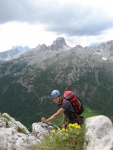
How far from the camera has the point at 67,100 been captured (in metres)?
14.7

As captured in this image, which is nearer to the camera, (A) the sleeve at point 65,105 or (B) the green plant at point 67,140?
(B) the green plant at point 67,140

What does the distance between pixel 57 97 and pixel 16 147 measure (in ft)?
12.4

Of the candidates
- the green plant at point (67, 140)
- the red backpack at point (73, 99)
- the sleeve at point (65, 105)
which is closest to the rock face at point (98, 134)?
the green plant at point (67, 140)

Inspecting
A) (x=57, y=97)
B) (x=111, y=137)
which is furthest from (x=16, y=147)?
(x=111, y=137)

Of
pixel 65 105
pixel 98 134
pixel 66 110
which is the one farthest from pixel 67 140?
pixel 66 110

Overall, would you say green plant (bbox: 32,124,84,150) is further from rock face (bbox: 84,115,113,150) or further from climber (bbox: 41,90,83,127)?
climber (bbox: 41,90,83,127)

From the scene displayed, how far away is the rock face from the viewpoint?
10.1 metres

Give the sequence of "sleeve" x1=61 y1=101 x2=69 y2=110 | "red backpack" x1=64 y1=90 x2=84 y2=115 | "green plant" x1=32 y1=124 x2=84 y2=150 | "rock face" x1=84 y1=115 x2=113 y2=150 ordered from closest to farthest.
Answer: "rock face" x1=84 y1=115 x2=113 y2=150 → "green plant" x1=32 y1=124 x2=84 y2=150 → "sleeve" x1=61 y1=101 x2=69 y2=110 → "red backpack" x1=64 y1=90 x2=84 y2=115

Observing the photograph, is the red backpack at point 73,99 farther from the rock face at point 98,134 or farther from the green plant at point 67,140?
the rock face at point 98,134

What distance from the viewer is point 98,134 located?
10867 millimetres

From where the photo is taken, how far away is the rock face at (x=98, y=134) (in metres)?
10.1

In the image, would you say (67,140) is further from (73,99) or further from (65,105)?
(73,99)

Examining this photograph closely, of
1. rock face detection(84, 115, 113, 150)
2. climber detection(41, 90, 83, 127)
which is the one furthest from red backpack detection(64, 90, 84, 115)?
rock face detection(84, 115, 113, 150)

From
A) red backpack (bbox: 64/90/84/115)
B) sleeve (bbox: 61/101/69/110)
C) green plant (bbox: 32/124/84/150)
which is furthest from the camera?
red backpack (bbox: 64/90/84/115)
